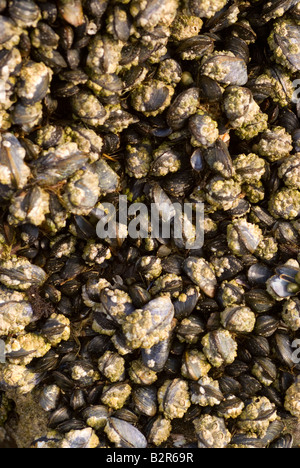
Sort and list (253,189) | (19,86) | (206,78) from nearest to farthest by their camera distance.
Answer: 1. (19,86)
2. (206,78)
3. (253,189)

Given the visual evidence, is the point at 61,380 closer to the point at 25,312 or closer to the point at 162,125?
the point at 25,312

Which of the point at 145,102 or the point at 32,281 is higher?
the point at 145,102

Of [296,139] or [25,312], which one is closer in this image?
[25,312]

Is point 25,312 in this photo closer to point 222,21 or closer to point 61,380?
point 61,380

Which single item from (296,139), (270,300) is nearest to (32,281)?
(270,300)

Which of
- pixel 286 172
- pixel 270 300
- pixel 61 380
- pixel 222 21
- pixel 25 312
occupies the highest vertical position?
pixel 222 21

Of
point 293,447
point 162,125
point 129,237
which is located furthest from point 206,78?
point 293,447

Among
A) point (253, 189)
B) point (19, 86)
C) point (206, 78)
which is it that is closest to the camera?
point (19, 86)
